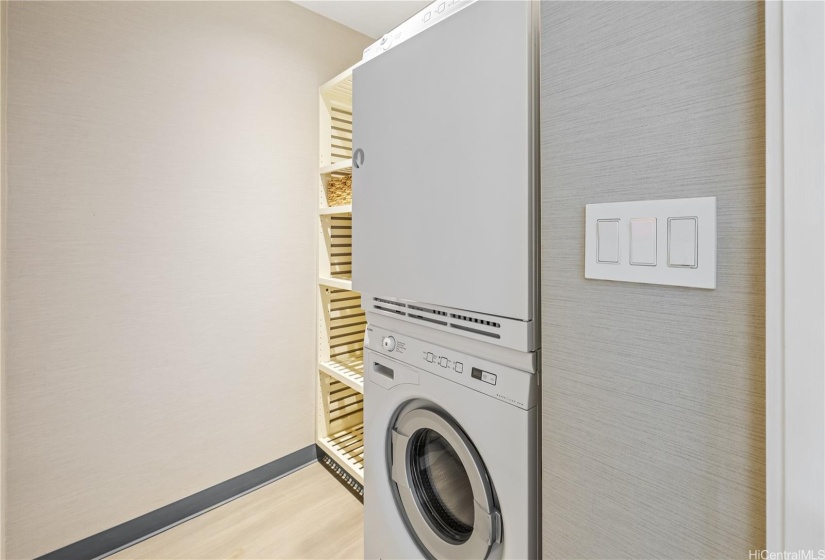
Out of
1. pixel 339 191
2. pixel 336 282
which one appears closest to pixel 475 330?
pixel 336 282

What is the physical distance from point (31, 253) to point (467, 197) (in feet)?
5.29

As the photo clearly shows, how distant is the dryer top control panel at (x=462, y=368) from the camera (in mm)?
903

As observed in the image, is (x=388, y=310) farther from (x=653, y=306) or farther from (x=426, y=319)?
(x=653, y=306)

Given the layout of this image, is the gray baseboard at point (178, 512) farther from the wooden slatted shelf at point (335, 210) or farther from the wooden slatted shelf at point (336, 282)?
the wooden slatted shelf at point (335, 210)

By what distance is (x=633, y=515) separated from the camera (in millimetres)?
688

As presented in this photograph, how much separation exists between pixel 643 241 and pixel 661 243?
26 millimetres

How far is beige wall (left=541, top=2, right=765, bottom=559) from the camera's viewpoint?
0.57 meters

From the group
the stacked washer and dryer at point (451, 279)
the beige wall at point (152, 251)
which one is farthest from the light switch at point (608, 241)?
the beige wall at point (152, 251)

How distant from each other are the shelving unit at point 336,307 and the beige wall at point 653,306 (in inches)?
55.6

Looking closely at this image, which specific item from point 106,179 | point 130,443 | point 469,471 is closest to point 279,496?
point 130,443

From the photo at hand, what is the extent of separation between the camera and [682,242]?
2.00 ft

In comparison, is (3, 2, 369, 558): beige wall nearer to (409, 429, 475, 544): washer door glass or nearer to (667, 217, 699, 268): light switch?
(409, 429, 475, 544): washer door glass

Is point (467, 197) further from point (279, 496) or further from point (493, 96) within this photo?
point (279, 496)

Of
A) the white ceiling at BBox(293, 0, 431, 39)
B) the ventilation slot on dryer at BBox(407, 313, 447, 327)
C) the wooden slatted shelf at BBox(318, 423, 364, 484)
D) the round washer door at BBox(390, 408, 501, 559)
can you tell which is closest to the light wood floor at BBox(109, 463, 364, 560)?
the wooden slatted shelf at BBox(318, 423, 364, 484)
